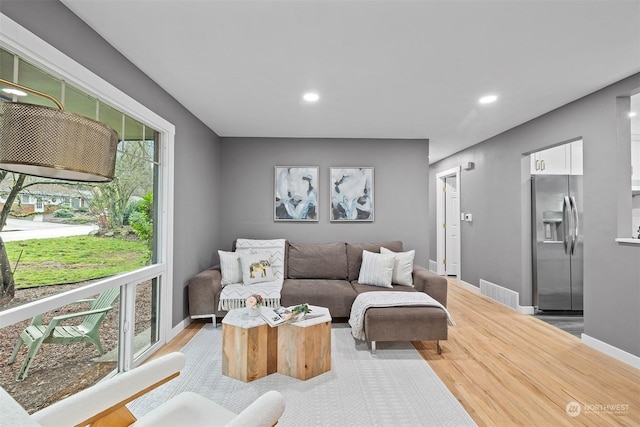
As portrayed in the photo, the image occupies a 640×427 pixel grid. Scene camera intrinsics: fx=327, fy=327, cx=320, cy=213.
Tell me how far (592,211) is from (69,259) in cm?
449

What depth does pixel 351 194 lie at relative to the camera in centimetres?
493

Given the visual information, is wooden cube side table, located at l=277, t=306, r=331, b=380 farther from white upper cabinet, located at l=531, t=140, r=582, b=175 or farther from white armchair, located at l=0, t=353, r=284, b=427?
white upper cabinet, located at l=531, t=140, r=582, b=175

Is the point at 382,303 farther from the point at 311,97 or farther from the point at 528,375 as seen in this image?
the point at 311,97

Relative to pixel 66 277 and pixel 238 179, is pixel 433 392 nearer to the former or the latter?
pixel 66 277

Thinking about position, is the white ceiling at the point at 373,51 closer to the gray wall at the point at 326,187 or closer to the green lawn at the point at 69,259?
the gray wall at the point at 326,187

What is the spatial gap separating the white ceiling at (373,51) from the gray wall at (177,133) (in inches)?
4.0

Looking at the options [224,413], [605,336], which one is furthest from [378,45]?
[605,336]

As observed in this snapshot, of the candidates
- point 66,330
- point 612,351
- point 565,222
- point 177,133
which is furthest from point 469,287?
point 66,330

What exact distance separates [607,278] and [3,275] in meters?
4.53

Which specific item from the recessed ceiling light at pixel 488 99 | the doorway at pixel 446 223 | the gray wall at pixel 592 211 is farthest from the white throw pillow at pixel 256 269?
the doorway at pixel 446 223

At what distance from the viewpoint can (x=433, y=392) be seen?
7.74 feet

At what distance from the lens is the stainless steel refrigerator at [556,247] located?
4.22 m

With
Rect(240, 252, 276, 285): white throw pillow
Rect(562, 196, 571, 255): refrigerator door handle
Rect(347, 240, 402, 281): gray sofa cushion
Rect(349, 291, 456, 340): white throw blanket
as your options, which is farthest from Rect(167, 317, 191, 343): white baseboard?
Rect(562, 196, 571, 255): refrigerator door handle

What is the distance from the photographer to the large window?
171 cm
